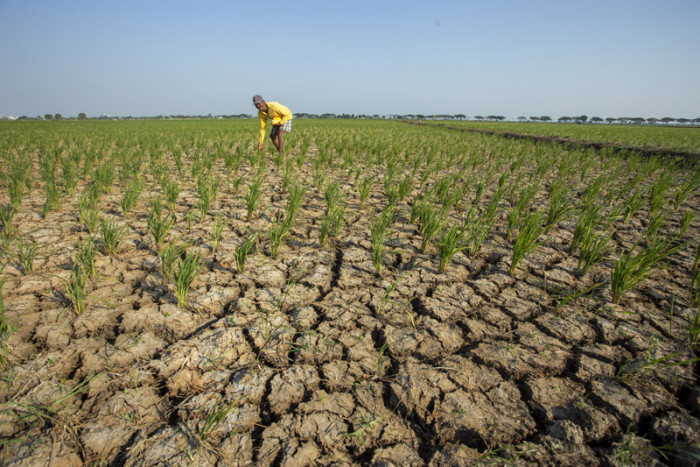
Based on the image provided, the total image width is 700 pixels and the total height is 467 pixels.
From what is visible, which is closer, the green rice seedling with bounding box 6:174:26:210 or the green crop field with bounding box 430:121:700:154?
the green rice seedling with bounding box 6:174:26:210

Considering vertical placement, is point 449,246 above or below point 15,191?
below

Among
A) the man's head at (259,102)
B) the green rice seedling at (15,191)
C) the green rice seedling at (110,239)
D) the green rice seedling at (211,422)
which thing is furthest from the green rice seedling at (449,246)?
the man's head at (259,102)

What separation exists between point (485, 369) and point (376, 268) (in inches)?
36.7

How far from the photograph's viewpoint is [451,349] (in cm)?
151

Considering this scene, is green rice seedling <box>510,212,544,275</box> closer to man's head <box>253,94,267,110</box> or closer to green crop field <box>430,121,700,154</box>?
man's head <box>253,94,267,110</box>

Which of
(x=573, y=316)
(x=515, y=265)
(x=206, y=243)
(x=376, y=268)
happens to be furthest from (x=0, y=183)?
(x=573, y=316)

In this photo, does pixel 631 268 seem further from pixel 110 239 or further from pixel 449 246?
pixel 110 239

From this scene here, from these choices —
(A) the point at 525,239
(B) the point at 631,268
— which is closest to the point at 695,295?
(B) the point at 631,268

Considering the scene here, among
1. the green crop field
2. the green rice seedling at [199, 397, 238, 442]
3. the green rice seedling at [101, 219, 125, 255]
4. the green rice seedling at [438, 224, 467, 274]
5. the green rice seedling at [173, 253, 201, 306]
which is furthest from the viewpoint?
the green crop field

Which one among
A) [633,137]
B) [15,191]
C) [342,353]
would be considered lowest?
[342,353]

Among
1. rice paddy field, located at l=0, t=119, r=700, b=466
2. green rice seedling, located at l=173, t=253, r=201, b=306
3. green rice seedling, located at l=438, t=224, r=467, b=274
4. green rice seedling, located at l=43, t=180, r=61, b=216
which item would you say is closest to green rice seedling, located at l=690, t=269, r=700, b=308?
rice paddy field, located at l=0, t=119, r=700, b=466

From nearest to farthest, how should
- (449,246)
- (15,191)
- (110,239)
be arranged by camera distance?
1. (449,246)
2. (110,239)
3. (15,191)

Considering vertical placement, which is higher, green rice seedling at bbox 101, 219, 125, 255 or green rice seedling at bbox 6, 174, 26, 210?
green rice seedling at bbox 6, 174, 26, 210

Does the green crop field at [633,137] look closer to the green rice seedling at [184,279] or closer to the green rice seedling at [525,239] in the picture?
the green rice seedling at [525,239]
